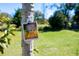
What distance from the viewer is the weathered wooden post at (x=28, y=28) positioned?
1.46m

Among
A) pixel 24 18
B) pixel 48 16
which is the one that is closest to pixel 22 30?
pixel 24 18

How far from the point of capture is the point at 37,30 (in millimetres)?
1481

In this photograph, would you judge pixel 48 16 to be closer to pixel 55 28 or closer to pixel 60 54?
pixel 55 28

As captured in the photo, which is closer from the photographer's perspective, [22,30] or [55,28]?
[22,30]

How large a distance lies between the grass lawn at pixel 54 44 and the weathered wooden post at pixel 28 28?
0.28 feet

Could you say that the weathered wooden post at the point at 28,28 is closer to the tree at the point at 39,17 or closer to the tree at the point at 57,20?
the tree at the point at 39,17

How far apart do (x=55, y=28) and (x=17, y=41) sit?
0.29 meters

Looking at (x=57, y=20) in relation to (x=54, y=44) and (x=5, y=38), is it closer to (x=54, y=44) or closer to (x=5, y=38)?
(x=54, y=44)

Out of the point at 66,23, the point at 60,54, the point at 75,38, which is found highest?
the point at 66,23

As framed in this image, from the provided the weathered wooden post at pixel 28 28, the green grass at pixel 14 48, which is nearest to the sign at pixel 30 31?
the weathered wooden post at pixel 28 28

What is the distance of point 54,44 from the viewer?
5.22ft

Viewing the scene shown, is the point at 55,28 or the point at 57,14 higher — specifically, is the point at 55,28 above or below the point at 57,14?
below

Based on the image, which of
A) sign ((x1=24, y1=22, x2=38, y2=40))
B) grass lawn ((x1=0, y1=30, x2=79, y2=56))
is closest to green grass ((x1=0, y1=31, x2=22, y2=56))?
grass lawn ((x1=0, y1=30, x2=79, y2=56))

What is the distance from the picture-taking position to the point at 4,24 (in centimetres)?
149
